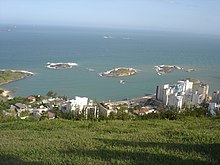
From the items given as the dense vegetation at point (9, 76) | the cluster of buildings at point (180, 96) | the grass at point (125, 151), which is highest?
the grass at point (125, 151)

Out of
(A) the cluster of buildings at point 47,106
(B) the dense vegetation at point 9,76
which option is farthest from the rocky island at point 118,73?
(A) the cluster of buildings at point 47,106

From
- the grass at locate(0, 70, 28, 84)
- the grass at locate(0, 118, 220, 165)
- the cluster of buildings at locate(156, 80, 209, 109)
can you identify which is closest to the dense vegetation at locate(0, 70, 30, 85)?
the grass at locate(0, 70, 28, 84)

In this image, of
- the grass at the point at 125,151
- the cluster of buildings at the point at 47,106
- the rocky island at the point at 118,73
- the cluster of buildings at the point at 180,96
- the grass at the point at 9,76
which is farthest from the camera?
the rocky island at the point at 118,73

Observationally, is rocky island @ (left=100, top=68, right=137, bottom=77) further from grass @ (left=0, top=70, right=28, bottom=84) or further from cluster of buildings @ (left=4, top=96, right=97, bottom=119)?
cluster of buildings @ (left=4, top=96, right=97, bottom=119)

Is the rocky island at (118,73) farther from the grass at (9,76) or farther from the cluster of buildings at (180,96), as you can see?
the cluster of buildings at (180,96)

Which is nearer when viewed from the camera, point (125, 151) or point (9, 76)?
point (125, 151)

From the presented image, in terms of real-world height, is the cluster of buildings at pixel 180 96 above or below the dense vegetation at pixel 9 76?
above

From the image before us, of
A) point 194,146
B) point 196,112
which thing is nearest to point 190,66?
point 196,112

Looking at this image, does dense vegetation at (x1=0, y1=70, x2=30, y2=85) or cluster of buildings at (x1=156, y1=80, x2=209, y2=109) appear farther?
dense vegetation at (x1=0, y1=70, x2=30, y2=85)

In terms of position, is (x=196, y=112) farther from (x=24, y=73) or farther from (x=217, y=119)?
(x=24, y=73)

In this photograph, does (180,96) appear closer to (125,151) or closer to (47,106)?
(47,106)

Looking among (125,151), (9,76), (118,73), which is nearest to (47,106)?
(9,76)
